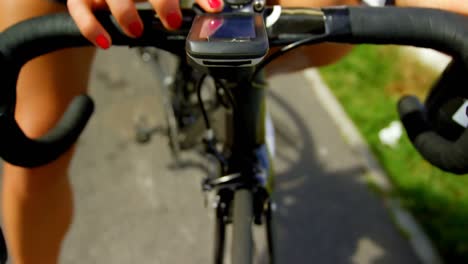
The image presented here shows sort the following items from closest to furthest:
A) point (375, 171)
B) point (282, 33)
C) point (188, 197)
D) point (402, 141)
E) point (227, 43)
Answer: point (227, 43)
point (282, 33)
point (188, 197)
point (375, 171)
point (402, 141)

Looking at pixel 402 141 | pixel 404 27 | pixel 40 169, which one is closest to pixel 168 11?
pixel 404 27

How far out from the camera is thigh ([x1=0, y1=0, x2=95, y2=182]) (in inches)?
35.1

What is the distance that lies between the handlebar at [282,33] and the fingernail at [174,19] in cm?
1

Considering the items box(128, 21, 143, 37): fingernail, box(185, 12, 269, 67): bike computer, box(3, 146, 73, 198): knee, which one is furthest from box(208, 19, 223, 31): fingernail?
box(3, 146, 73, 198): knee

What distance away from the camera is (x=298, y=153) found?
6.65 feet

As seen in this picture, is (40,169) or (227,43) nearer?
(227,43)

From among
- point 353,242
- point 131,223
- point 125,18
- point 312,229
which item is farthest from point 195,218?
point 125,18

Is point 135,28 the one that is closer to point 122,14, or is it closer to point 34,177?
point 122,14

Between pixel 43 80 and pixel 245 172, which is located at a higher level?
pixel 43 80

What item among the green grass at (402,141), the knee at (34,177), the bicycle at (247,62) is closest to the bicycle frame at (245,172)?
the bicycle at (247,62)

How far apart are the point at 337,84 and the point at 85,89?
156 cm

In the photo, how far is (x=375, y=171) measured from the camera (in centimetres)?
197

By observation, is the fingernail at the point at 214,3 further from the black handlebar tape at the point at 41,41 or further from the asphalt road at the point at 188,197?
the asphalt road at the point at 188,197

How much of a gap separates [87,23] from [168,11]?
0.11 metres
